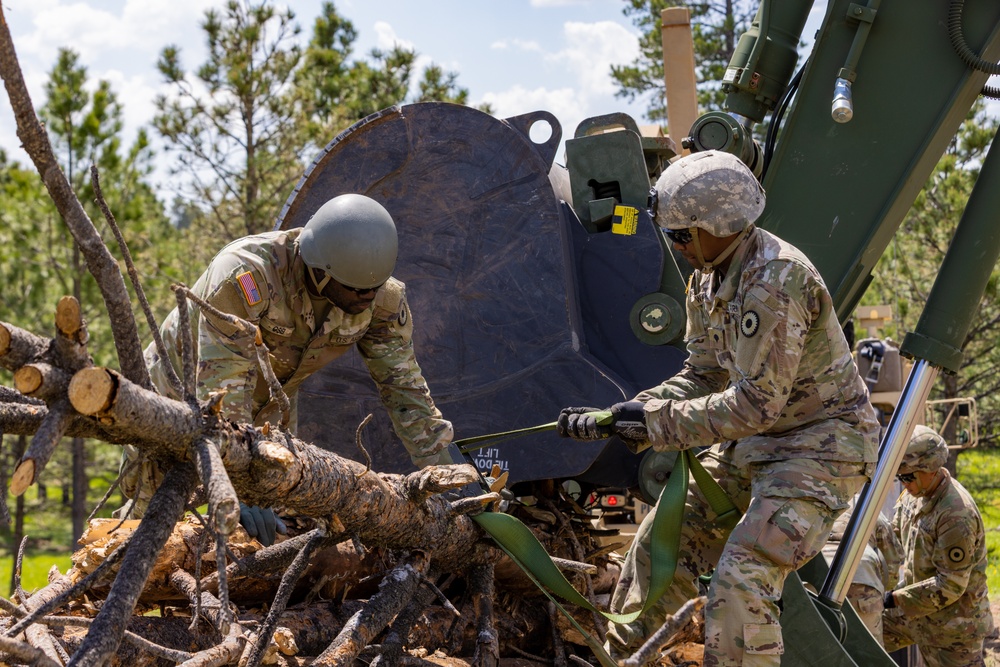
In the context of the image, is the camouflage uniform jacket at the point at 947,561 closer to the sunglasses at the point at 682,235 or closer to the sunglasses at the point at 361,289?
the sunglasses at the point at 682,235

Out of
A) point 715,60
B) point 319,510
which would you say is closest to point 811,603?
point 319,510

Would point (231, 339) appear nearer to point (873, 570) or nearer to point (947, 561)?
point (873, 570)

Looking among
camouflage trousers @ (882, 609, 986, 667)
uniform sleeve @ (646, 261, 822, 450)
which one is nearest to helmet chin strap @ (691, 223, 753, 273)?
uniform sleeve @ (646, 261, 822, 450)

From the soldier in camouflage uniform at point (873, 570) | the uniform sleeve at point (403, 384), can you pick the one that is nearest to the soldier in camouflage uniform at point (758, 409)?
the uniform sleeve at point (403, 384)

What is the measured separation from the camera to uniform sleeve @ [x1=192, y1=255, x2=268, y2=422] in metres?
4.13

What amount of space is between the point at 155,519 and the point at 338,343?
7.71ft

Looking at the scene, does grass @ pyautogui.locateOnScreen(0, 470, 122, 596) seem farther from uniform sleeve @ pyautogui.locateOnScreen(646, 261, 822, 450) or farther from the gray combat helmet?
uniform sleeve @ pyautogui.locateOnScreen(646, 261, 822, 450)

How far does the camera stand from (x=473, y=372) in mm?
5883

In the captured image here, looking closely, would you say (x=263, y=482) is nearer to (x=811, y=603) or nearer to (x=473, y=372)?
(x=811, y=603)

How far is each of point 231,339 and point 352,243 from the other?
63 cm

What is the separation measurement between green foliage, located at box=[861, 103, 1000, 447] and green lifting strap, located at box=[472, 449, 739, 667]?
897 cm

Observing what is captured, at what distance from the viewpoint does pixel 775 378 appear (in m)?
3.83

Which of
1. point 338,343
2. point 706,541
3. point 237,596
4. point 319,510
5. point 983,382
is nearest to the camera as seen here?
point 319,510

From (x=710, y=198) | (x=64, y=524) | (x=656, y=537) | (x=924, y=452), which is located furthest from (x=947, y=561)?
A: (x=64, y=524)
